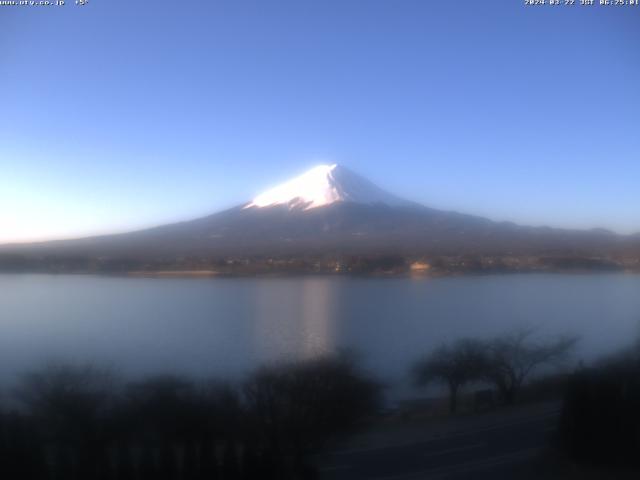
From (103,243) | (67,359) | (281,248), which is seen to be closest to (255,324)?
(67,359)

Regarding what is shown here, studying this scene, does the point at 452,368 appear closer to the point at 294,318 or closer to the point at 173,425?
the point at 294,318

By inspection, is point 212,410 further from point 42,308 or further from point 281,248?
point 281,248

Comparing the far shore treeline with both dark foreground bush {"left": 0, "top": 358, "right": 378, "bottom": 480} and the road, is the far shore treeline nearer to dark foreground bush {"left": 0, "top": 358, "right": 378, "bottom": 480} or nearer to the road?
the road

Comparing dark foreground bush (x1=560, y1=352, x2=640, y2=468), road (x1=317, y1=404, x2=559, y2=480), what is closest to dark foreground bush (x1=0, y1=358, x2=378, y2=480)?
road (x1=317, y1=404, x2=559, y2=480)

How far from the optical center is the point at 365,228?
1997cm

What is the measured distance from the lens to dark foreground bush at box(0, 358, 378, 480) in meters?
3.48

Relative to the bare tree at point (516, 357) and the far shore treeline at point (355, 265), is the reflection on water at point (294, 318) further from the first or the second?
the bare tree at point (516, 357)

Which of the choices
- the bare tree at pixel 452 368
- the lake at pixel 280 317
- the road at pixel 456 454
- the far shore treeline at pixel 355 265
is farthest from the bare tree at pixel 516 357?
the far shore treeline at pixel 355 265

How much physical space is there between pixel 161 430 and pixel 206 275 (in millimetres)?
8261

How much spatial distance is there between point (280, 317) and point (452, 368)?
2844 mm

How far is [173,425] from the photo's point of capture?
3834 millimetres

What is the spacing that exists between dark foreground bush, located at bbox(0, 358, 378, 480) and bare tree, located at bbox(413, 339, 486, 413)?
1685 millimetres

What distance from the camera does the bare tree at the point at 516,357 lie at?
6277mm

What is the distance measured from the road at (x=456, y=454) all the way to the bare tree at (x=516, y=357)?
3.67 feet
